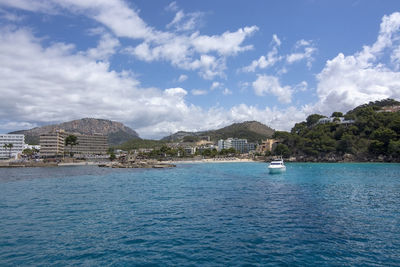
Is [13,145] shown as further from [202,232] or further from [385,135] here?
[385,135]

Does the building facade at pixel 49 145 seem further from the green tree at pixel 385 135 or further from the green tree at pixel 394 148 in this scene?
the green tree at pixel 394 148

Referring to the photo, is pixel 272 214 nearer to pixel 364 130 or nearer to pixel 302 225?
pixel 302 225

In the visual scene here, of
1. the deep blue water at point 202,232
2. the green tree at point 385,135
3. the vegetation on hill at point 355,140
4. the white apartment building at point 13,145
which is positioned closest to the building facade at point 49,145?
the white apartment building at point 13,145

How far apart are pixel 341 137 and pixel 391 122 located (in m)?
24.4

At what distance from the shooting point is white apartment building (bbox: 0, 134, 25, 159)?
178 meters

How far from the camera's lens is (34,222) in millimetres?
19484

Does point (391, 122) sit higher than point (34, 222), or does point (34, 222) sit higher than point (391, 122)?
point (391, 122)

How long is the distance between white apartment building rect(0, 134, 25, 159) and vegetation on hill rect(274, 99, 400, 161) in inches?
7158

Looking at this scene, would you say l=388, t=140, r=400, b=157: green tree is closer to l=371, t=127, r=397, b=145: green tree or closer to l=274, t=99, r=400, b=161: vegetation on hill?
l=274, t=99, r=400, b=161: vegetation on hill

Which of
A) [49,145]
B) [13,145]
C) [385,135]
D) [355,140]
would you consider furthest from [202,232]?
[13,145]

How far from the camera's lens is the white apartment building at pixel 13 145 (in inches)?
6988

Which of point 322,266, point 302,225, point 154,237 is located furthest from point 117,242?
point 302,225

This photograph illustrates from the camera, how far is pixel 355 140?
134 m

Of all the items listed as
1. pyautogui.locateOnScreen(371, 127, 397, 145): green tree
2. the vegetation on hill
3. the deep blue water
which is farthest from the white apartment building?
pyautogui.locateOnScreen(371, 127, 397, 145): green tree
